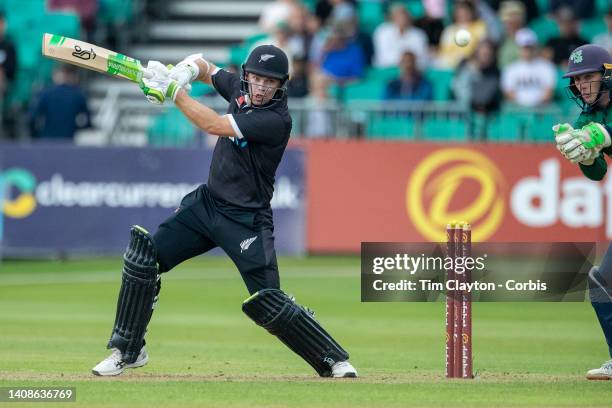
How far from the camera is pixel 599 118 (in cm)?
950

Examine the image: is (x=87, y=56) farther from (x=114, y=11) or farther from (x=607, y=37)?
(x=114, y=11)

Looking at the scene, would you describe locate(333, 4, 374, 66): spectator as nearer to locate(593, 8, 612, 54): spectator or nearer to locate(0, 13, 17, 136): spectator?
locate(593, 8, 612, 54): spectator

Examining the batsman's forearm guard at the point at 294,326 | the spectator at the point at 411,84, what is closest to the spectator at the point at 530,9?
the spectator at the point at 411,84

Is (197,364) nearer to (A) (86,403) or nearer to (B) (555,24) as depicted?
(A) (86,403)

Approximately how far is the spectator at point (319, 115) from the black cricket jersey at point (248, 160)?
9.84m

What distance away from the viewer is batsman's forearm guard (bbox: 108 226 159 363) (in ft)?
31.0

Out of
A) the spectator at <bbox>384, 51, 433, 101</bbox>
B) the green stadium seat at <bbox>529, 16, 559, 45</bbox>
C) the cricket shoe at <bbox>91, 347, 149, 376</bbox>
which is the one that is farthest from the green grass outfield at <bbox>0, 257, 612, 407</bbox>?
the green stadium seat at <bbox>529, 16, 559, 45</bbox>

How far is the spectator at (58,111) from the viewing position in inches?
789

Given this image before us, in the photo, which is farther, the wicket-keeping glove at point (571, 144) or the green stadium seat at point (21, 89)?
the green stadium seat at point (21, 89)

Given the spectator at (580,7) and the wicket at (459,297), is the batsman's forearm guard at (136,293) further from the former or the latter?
the spectator at (580,7)

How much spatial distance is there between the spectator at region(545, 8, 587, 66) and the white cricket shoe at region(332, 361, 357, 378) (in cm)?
1224

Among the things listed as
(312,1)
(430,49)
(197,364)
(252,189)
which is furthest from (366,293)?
(312,1)

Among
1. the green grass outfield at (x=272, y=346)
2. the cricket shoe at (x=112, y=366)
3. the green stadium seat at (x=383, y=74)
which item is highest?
the green stadium seat at (x=383, y=74)

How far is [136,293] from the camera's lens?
9.48 metres
